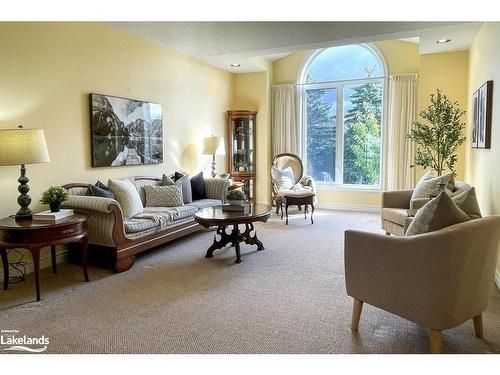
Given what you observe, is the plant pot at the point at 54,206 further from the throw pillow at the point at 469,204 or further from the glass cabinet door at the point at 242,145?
the glass cabinet door at the point at 242,145

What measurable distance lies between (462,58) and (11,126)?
587 centimetres

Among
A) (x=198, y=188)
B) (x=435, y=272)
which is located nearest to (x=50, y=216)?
(x=198, y=188)

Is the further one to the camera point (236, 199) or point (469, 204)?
point (236, 199)

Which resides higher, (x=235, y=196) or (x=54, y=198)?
(x=54, y=198)

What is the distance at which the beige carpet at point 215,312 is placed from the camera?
2.32 m

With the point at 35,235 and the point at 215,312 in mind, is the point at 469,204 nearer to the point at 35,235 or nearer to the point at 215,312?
the point at 215,312

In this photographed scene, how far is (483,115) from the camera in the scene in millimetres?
3854

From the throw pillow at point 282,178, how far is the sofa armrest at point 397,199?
2.16m

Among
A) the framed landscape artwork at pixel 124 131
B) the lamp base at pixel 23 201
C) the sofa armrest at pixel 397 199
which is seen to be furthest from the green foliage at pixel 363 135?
the lamp base at pixel 23 201

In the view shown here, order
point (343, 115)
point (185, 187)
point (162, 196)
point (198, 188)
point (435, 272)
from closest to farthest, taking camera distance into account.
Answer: point (435, 272), point (162, 196), point (185, 187), point (198, 188), point (343, 115)

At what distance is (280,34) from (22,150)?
129 inches

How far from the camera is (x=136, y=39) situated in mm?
4988

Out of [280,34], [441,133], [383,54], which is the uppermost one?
[383,54]

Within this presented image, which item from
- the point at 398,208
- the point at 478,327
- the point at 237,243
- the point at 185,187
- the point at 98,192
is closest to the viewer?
the point at 478,327
